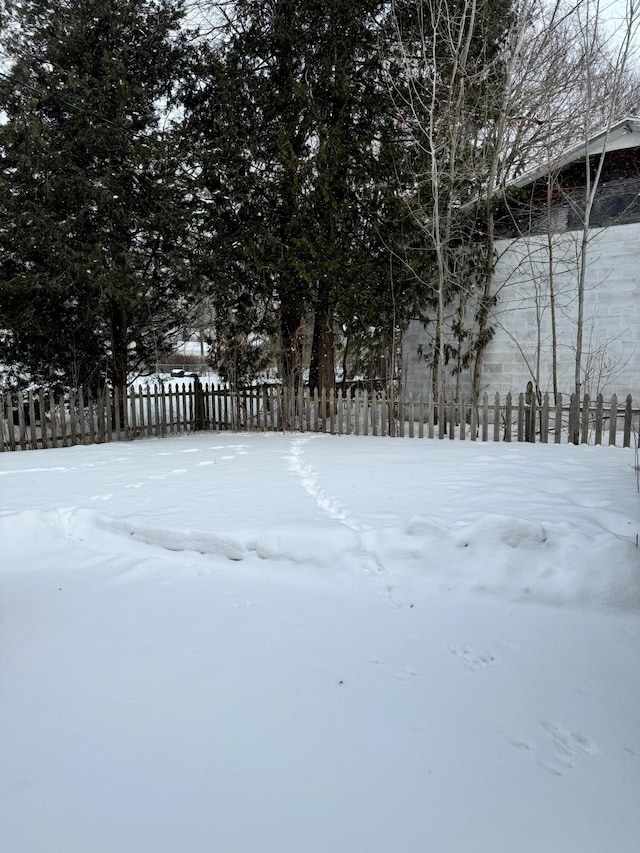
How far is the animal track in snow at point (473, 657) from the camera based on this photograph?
3004 millimetres

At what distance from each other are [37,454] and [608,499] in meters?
8.60

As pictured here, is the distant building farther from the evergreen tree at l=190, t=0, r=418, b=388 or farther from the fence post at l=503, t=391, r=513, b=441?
the fence post at l=503, t=391, r=513, b=441

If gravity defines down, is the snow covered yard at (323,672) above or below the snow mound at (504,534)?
below

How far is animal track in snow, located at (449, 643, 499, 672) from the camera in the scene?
3.00m

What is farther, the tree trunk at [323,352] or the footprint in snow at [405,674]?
the tree trunk at [323,352]

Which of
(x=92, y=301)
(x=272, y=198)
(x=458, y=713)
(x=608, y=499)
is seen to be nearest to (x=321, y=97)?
(x=272, y=198)

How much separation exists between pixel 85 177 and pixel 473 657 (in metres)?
11.8

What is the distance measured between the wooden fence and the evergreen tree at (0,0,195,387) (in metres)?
1.82

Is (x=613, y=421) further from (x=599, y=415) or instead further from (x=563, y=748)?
(x=563, y=748)

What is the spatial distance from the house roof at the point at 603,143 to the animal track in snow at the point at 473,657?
37.3 feet

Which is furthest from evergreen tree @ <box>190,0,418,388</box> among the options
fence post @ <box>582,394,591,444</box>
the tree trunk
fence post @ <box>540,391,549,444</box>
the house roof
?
fence post @ <box>582,394,591,444</box>

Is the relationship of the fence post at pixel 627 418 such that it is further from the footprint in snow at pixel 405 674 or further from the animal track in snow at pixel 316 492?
the footprint in snow at pixel 405 674

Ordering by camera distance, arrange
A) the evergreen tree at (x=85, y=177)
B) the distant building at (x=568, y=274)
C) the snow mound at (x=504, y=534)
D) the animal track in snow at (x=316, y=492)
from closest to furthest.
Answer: the snow mound at (x=504, y=534), the animal track in snow at (x=316, y=492), the evergreen tree at (x=85, y=177), the distant building at (x=568, y=274)

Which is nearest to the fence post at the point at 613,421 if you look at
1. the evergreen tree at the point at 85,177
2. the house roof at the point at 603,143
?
the house roof at the point at 603,143
